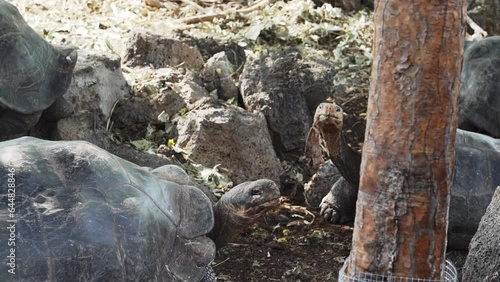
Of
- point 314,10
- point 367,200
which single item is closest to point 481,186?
point 367,200

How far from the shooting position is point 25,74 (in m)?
4.93

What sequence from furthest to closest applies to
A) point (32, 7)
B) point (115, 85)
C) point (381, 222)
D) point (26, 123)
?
point (32, 7) → point (115, 85) → point (26, 123) → point (381, 222)

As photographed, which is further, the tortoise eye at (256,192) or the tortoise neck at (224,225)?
the tortoise neck at (224,225)

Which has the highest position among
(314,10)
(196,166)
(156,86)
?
(314,10)

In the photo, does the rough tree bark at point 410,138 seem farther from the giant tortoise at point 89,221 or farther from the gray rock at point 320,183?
the gray rock at point 320,183

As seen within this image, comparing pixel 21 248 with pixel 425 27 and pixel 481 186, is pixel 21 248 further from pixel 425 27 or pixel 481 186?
pixel 481 186

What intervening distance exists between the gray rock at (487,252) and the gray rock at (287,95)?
227 centimetres

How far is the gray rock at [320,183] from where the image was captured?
5316 mm

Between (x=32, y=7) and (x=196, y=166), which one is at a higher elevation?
(x=32, y=7)

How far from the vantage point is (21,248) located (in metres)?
3.07

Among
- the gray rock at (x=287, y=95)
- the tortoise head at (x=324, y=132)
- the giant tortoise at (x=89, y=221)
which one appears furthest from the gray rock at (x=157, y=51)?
the giant tortoise at (x=89, y=221)

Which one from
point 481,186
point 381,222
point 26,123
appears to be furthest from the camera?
point 26,123

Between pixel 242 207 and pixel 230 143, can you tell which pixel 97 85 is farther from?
pixel 242 207

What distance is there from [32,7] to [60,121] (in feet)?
8.90
